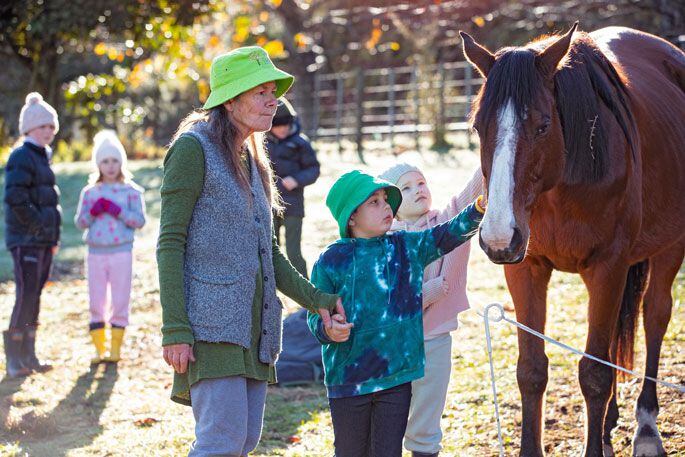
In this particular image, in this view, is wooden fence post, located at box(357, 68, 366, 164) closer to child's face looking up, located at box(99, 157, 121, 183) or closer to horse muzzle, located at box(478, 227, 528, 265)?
child's face looking up, located at box(99, 157, 121, 183)

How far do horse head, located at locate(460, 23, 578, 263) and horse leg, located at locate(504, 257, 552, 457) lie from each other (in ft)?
2.03

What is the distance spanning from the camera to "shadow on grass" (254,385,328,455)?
15.8ft

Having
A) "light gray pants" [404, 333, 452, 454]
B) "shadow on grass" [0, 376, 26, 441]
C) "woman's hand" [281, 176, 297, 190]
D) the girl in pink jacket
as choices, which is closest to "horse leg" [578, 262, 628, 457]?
the girl in pink jacket

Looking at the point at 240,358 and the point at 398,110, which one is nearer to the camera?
the point at 240,358

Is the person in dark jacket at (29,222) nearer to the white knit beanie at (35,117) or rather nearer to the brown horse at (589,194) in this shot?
the white knit beanie at (35,117)

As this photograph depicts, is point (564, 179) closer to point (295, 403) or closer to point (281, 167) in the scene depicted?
point (295, 403)

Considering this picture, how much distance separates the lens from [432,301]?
368 centimetres

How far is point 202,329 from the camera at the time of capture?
2973 millimetres

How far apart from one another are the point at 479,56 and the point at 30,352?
13.8 feet

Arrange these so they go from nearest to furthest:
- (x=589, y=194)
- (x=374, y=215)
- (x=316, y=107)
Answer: (x=374, y=215) < (x=589, y=194) < (x=316, y=107)

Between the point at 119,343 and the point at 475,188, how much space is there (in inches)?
143

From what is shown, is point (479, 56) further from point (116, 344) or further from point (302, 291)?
point (116, 344)

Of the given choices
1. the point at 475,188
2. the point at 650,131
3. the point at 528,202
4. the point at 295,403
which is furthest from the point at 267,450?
the point at 650,131

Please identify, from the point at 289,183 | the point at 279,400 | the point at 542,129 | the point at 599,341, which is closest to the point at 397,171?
the point at 542,129
